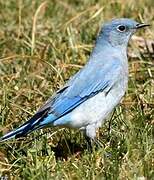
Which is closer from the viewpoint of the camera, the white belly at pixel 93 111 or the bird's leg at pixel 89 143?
the white belly at pixel 93 111

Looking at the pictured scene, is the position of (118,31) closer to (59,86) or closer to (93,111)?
(93,111)

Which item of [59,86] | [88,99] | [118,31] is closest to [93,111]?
[88,99]

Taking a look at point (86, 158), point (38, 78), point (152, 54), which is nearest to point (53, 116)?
point (86, 158)

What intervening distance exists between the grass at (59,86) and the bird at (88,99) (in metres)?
0.20

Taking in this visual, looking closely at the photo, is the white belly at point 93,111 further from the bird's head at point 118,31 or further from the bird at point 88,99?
A: the bird's head at point 118,31

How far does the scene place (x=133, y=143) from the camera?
527 centimetres

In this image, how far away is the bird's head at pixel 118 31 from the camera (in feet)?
19.0

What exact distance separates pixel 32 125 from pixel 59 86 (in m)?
1.49

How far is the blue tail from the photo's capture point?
5.18m

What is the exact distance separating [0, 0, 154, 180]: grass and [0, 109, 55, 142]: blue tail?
17cm

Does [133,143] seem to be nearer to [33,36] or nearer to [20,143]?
[20,143]

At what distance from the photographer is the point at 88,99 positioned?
17.9 feet

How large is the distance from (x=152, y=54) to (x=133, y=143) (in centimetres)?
221

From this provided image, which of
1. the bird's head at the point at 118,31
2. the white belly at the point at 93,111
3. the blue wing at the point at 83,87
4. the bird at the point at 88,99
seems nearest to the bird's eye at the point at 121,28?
the bird's head at the point at 118,31
